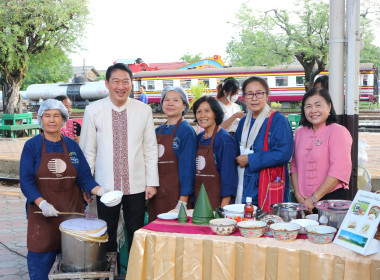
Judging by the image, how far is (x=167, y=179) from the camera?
12.0ft

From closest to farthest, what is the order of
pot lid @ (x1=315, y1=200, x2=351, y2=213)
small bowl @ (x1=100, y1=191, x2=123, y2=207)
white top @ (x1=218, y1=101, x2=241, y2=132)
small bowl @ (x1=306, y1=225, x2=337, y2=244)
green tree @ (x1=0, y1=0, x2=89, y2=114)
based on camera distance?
small bowl @ (x1=306, y1=225, x2=337, y2=244), pot lid @ (x1=315, y1=200, x2=351, y2=213), small bowl @ (x1=100, y1=191, x2=123, y2=207), white top @ (x1=218, y1=101, x2=241, y2=132), green tree @ (x1=0, y1=0, x2=89, y2=114)

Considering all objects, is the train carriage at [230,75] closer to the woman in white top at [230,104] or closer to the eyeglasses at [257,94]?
the woman in white top at [230,104]

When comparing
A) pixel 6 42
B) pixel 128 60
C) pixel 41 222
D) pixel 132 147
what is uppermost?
pixel 128 60

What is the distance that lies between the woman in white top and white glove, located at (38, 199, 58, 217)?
245 cm

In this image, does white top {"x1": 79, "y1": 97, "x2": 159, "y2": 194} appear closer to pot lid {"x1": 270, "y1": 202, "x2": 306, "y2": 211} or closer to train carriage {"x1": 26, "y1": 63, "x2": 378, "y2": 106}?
pot lid {"x1": 270, "y1": 202, "x2": 306, "y2": 211}

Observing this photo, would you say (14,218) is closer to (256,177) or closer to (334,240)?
(256,177)

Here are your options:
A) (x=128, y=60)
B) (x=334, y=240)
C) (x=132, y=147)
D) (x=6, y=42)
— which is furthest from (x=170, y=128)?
(x=128, y=60)

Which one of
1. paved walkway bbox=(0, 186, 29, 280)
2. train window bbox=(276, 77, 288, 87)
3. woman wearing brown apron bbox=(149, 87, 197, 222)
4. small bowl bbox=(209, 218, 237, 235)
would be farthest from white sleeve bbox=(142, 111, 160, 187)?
train window bbox=(276, 77, 288, 87)

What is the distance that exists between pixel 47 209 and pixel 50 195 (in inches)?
7.0

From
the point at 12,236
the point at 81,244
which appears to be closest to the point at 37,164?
the point at 81,244

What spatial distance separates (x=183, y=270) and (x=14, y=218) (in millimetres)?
4277

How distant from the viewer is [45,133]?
11.0ft

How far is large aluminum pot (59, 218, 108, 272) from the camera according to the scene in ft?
9.98

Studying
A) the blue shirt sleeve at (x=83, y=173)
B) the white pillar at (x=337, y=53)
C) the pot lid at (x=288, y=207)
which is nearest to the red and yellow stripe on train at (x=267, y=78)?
the white pillar at (x=337, y=53)
